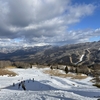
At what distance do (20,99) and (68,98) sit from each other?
5693 millimetres

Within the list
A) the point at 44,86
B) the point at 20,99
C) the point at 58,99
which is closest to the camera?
the point at 58,99

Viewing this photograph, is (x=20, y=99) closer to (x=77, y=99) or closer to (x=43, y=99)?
(x=43, y=99)

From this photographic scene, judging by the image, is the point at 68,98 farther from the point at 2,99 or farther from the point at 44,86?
the point at 44,86

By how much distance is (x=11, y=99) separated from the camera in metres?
20.3

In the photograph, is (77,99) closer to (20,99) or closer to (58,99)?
(58,99)

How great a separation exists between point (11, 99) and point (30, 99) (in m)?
2.47

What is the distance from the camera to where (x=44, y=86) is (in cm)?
4338

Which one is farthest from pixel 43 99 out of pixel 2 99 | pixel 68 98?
pixel 2 99

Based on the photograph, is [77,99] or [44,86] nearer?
[77,99]

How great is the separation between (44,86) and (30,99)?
945 inches

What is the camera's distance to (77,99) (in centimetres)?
1936

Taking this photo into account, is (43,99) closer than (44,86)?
Yes

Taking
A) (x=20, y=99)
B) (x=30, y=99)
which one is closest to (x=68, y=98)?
(x=30, y=99)

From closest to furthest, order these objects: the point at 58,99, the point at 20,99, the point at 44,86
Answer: the point at 58,99
the point at 20,99
the point at 44,86
